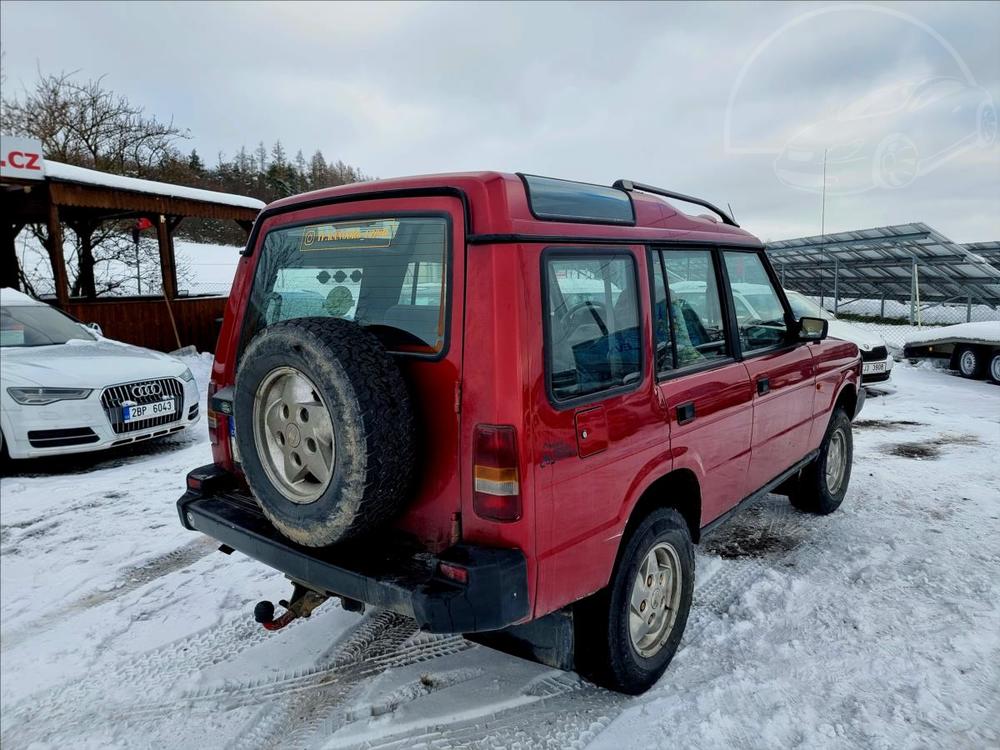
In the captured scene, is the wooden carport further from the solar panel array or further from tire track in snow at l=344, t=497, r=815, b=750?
the solar panel array

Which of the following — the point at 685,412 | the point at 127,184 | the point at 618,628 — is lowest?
the point at 618,628

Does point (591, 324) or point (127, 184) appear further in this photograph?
point (127, 184)

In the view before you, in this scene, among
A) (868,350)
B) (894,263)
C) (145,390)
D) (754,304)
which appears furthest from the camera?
(894,263)

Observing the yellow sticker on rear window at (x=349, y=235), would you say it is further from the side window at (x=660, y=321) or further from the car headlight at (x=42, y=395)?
the car headlight at (x=42, y=395)

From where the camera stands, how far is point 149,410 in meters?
6.04

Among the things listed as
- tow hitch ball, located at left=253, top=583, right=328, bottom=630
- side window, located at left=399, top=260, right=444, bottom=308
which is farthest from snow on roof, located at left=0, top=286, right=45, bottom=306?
side window, located at left=399, top=260, right=444, bottom=308

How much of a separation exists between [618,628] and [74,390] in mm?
5227

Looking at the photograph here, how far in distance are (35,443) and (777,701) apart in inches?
231

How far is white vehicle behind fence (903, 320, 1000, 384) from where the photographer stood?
9766 millimetres

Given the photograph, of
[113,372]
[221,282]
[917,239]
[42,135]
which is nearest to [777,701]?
[113,372]

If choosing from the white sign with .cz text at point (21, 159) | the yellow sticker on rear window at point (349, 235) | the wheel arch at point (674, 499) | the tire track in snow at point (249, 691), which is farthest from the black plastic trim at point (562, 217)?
the white sign with .cz text at point (21, 159)

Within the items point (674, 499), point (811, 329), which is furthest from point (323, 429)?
point (811, 329)

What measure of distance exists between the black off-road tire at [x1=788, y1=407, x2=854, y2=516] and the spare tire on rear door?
3369 millimetres

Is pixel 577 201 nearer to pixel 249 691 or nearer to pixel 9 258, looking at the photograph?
pixel 249 691
